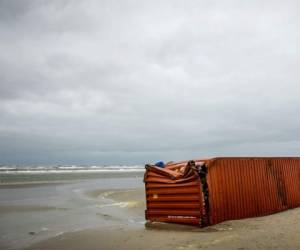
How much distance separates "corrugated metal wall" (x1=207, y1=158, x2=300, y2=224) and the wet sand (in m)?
0.61

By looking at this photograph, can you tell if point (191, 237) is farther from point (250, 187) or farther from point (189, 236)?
point (250, 187)

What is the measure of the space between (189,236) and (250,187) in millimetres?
4909

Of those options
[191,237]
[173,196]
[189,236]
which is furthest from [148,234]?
[173,196]

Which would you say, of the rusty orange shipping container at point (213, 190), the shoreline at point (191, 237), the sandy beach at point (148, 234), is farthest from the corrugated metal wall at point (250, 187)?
the shoreline at point (191, 237)

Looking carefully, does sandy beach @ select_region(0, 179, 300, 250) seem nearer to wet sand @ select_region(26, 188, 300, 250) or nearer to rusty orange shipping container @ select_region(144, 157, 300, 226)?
wet sand @ select_region(26, 188, 300, 250)

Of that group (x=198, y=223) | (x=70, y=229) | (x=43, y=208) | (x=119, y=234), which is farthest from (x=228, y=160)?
(x=43, y=208)

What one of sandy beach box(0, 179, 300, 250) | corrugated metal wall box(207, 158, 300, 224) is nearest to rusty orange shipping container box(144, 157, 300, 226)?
corrugated metal wall box(207, 158, 300, 224)

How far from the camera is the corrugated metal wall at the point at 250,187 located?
14.2m

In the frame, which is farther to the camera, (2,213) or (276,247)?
(2,213)

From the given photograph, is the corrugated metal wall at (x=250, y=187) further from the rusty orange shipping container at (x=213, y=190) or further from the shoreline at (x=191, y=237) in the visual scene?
the shoreline at (x=191, y=237)

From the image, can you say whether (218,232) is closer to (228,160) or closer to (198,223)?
(198,223)

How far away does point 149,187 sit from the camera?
15.9 m

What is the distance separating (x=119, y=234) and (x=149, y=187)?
3.40 meters

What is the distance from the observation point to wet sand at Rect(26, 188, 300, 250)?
10.4 metres
